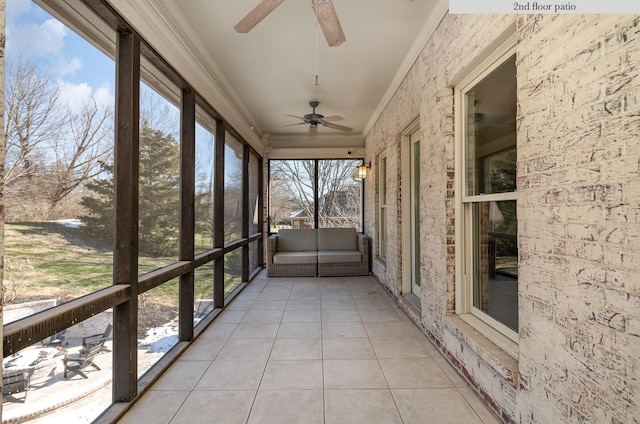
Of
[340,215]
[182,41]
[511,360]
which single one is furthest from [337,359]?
[340,215]

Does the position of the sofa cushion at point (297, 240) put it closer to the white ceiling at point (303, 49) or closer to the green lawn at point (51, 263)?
the white ceiling at point (303, 49)

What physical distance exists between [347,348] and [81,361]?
6.29ft

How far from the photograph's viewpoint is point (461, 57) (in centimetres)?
224

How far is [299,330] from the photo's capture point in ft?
10.3

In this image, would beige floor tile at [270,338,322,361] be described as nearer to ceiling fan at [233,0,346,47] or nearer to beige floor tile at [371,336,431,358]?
beige floor tile at [371,336,431,358]

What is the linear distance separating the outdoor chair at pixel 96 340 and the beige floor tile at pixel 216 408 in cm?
63

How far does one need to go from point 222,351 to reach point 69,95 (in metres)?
2.20

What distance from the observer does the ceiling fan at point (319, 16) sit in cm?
187

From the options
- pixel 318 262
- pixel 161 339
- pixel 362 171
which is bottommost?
pixel 161 339

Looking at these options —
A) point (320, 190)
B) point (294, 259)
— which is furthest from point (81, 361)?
point (320, 190)

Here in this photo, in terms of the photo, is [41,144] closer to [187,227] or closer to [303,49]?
[187,227]

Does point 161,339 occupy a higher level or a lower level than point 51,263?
lower

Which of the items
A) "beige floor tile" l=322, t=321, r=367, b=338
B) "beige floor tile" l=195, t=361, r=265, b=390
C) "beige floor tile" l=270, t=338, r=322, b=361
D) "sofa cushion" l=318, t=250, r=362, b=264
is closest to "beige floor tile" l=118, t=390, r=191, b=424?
"beige floor tile" l=195, t=361, r=265, b=390

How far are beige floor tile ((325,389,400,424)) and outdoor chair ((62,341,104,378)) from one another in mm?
1431
